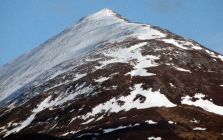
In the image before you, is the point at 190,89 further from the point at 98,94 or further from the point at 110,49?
the point at 110,49

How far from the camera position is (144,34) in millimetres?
159500

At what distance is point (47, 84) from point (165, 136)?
7304 centimetres

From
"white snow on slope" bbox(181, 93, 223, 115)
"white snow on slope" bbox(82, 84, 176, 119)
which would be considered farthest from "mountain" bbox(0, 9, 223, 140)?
"white snow on slope" bbox(181, 93, 223, 115)

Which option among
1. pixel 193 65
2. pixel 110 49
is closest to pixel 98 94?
pixel 193 65

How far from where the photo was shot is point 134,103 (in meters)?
87.8

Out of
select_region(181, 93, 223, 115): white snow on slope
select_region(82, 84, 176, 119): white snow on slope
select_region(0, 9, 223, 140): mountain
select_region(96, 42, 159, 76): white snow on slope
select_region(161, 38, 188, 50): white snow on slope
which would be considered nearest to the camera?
select_region(0, 9, 223, 140): mountain

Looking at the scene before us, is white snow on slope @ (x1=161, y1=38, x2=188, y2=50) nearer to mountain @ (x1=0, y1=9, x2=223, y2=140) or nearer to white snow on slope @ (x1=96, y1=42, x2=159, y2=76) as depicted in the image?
mountain @ (x1=0, y1=9, x2=223, y2=140)

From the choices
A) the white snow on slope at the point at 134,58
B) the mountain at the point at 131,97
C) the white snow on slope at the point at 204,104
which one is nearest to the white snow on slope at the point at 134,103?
the mountain at the point at 131,97

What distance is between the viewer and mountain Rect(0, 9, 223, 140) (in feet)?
244

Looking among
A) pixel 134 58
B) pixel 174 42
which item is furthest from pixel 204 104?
pixel 174 42

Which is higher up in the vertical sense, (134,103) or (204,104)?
(134,103)

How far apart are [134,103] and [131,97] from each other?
3.82 meters

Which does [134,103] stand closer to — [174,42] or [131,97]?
[131,97]

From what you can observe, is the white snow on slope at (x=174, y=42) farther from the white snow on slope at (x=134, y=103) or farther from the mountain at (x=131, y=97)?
the white snow on slope at (x=134, y=103)
